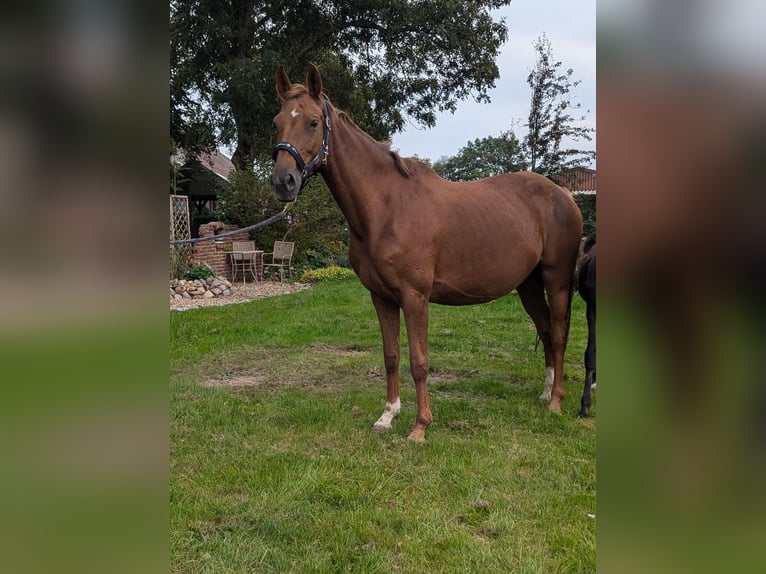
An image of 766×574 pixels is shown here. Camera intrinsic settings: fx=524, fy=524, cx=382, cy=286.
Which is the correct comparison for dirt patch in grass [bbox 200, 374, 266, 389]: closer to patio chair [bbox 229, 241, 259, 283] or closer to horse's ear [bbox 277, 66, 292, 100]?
horse's ear [bbox 277, 66, 292, 100]

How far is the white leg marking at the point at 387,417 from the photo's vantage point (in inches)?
144

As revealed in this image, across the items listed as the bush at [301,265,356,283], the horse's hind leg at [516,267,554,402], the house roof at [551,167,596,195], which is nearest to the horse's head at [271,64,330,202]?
the house roof at [551,167,596,195]

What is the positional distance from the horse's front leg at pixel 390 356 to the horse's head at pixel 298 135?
1143 mm

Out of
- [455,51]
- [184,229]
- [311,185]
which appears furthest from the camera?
[455,51]

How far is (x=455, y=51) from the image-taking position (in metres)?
17.6

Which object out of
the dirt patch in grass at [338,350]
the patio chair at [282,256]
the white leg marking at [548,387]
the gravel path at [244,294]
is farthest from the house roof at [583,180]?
the patio chair at [282,256]

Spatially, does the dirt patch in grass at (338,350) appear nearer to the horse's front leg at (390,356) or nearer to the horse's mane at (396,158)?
the horse's front leg at (390,356)
